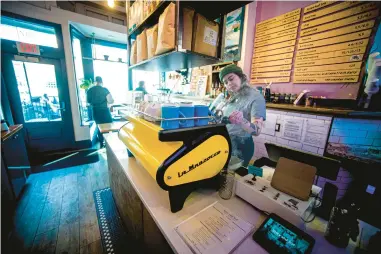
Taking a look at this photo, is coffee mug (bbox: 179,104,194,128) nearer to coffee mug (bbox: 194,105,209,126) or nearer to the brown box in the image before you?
coffee mug (bbox: 194,105,209,126)

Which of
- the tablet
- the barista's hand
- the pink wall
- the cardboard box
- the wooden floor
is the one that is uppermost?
the pink wall

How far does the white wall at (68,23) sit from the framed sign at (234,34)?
3.22 meters

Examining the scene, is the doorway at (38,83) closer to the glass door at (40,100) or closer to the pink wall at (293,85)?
the glass door at (40,100)

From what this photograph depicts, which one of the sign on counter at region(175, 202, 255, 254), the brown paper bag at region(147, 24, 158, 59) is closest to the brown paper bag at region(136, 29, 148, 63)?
the brown paper bag at region(147, 24, 158, 59)

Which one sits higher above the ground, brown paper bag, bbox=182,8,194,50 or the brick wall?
brown paper bag, bbox=182,8,194,50

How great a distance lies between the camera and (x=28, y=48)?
350 cm

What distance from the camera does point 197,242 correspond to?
68 cm

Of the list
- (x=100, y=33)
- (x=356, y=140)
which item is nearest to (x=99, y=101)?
(x=100, y=33)

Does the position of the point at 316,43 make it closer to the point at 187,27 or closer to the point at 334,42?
the point at 334,42

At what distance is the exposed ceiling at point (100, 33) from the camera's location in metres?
4.20

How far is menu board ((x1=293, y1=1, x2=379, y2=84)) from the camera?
199cm

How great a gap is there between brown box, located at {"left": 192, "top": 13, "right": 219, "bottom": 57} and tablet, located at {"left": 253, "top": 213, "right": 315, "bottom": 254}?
1225 mm

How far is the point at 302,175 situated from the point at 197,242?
638 millimetres

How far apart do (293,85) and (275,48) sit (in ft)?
2.56
